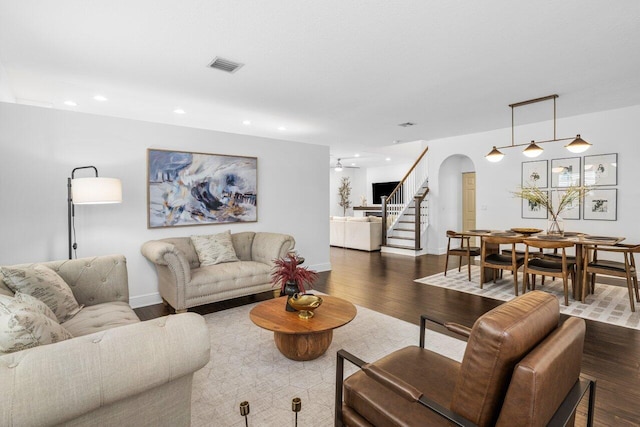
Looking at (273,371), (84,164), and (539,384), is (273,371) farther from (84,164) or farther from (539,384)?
(84,164)

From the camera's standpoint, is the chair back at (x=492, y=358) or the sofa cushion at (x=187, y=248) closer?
the chair back at (x=492, y=358)

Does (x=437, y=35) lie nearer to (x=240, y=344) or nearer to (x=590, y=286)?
(x=240, y=344)

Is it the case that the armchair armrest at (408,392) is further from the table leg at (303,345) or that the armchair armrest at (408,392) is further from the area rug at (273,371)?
the table leg at (303,345)

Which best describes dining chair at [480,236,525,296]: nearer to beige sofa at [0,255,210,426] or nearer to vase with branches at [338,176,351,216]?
beige sofa at [0,255,210,426]

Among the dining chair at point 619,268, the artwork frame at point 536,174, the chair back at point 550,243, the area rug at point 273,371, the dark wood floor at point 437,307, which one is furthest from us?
the artwork frame at point 536,174

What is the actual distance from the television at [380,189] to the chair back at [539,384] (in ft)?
40.5

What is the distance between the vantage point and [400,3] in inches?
94.6

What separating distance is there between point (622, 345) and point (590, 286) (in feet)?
6.28

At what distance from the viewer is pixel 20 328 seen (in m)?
1.34

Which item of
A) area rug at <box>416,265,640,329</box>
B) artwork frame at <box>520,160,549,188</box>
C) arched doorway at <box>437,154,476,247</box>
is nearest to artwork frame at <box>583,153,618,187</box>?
artwork frame at <box>520,160,549,188</box>

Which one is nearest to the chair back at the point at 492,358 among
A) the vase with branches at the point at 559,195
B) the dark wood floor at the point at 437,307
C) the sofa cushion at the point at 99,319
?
the dark wood floor at the point at 437,307

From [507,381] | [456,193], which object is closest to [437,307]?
[507,381]

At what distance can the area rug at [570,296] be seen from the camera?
3648 millimetres

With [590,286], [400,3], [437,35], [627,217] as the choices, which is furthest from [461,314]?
[627,217]
